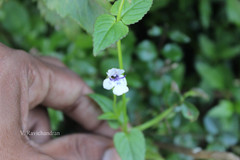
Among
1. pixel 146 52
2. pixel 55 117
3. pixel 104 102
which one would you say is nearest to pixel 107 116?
pixel 104 102

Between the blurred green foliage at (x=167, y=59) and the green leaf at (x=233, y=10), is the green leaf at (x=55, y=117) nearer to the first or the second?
the blurred green foliage at (x=167, y=59)

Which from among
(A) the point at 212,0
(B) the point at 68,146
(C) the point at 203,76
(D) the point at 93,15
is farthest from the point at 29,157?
(A) the point at 212,0

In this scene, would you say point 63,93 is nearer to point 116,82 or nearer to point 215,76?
point 116,82

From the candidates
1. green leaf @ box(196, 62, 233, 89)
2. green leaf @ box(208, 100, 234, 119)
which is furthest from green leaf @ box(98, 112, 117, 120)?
green leaf @ box(196, 62, 233, 89)

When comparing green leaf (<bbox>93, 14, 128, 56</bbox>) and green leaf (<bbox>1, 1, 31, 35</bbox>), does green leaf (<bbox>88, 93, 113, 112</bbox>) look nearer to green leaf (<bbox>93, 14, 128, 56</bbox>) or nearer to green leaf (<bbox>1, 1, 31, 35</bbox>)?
green leaf (<bbox>93, 14, 128, 56</bbox>)

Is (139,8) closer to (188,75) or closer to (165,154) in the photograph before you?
(165,154)
